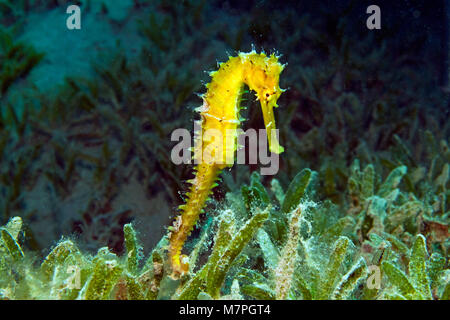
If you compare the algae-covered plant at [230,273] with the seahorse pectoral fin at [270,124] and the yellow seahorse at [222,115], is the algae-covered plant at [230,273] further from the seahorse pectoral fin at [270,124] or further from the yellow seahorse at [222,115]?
the seahorse pectoral fin at [270,124]

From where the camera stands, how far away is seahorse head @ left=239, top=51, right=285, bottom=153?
1347 mm

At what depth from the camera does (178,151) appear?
3400 mm

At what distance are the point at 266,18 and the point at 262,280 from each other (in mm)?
4491

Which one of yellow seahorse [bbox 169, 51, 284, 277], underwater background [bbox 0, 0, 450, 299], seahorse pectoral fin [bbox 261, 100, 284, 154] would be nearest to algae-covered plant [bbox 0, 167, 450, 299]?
underwater background [bbox 0, 0, 450, 299]

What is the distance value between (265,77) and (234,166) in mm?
2165

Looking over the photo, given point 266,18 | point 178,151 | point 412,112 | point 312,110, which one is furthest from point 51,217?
point 412,112

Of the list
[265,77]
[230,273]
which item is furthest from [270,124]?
[230,273]

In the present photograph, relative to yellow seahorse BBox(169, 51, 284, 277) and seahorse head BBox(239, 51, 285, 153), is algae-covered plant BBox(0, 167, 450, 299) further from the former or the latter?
seahorse head BBox(239, 51, 285, 153)

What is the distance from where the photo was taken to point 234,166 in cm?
350

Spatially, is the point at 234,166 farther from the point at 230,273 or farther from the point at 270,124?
the point at 270,124

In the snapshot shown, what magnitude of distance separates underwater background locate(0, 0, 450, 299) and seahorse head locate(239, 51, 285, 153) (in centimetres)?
12

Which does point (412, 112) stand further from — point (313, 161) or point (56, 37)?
point (56, 37)

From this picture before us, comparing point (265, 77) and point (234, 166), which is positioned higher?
point (265, 77)

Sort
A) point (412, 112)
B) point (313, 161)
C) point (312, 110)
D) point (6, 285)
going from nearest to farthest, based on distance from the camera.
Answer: point (6, 285) < point (313, 161) < point (312, 110) < point (412, 112)
